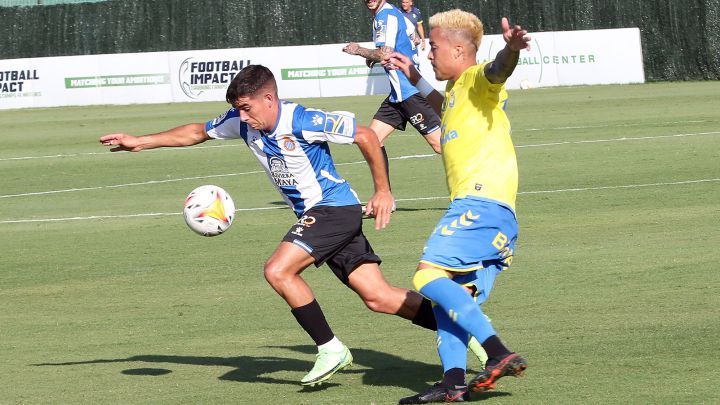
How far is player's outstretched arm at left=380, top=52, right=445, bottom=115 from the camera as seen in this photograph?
7.29 metres

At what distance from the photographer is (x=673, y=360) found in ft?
24.1

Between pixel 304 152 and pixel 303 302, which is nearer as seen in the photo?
pixel 303 302

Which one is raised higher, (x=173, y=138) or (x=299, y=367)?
(x=173, y=138)

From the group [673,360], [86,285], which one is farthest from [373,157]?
[86,285]

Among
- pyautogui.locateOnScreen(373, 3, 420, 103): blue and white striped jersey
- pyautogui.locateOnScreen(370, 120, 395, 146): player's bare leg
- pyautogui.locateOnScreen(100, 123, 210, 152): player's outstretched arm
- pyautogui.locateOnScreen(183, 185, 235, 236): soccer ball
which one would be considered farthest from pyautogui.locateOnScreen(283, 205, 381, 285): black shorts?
pyautogui.locateOnScreen(373, 3, 420, 103): blue and white striped jersey

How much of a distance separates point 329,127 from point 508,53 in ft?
5.27

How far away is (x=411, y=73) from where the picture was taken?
735 cm

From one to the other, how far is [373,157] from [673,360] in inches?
82.5

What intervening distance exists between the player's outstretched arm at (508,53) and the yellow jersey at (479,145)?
0.19 m

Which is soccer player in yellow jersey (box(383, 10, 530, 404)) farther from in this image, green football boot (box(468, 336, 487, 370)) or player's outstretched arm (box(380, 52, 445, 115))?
green football boot (box(468, 336, 487, 370))

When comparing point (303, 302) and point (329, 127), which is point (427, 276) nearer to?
point (303, 302)

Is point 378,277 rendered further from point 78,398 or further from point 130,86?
point 130,86

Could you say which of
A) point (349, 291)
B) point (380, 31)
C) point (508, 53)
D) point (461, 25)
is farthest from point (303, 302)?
point (380, 31)

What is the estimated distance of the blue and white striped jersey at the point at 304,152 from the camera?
7.53m
